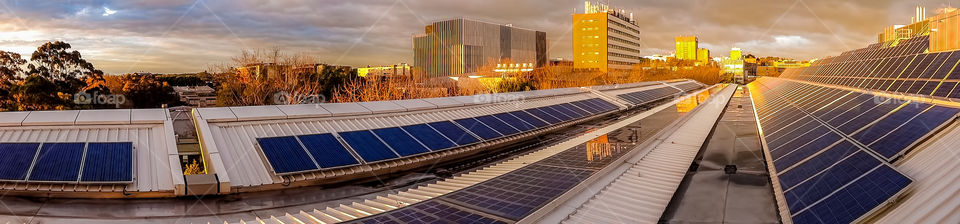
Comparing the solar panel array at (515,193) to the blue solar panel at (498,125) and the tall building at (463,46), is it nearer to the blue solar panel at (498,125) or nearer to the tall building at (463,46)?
the blue solar panel at (498,125)

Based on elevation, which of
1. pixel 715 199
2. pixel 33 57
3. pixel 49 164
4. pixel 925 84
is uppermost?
pixel 33 57

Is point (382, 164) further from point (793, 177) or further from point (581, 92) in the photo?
point (581, 92)

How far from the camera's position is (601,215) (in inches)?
359

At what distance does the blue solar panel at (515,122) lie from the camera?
70.7ft

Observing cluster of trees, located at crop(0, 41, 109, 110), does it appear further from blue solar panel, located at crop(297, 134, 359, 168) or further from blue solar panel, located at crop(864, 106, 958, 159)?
blue solar panel, located at crop(864, 106, 958, 159)

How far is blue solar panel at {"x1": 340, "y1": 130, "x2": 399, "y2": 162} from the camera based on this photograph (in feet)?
48.2

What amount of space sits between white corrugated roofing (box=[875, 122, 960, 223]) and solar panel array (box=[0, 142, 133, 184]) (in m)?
14.2

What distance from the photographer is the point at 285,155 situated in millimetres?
13391

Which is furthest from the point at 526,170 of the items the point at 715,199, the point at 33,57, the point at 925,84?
the point at 33,57

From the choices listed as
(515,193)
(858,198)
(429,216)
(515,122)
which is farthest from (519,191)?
(515,122)

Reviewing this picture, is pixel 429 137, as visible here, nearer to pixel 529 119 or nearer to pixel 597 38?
pixel 529 119

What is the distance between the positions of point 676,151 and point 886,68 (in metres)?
22.9

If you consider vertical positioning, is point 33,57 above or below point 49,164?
above

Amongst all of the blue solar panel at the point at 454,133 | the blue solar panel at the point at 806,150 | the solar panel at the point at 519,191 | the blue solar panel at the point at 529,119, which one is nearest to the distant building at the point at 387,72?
the blue solar panel at the point at 529,119
